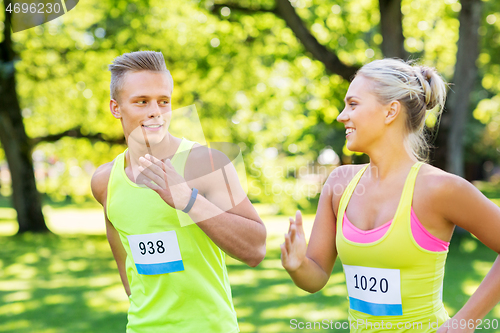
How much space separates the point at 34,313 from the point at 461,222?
583cm

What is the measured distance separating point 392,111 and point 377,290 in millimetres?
765

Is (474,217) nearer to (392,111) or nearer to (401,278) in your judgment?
(401,278)

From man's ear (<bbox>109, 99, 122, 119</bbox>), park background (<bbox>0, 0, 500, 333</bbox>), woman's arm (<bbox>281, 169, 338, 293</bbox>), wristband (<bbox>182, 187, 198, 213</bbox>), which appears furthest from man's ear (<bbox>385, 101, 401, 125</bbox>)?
park background (<bbox>0, 0, 500, 333</bbox>)

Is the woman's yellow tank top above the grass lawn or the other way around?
above

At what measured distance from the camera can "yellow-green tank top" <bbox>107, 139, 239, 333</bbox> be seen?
2117mm

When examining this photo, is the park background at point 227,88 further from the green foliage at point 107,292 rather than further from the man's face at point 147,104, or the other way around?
the man's face at point 147,104

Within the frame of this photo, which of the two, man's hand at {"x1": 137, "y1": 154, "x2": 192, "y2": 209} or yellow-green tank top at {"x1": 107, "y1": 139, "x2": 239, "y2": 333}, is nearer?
man's hand at {"x1": 137, "y1": 154, "x2": 192, "y2": 209}

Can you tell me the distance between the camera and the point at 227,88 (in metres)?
13.0

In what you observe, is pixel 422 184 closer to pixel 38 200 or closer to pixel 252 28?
pixel 252 28

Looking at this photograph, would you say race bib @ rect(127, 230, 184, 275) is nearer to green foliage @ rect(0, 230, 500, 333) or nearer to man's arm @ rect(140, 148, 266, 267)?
man's arm @ rect(140, 148, 266, 267)

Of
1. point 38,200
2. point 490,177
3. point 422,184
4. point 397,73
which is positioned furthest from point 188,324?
point 490,177

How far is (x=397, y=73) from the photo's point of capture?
208 cm

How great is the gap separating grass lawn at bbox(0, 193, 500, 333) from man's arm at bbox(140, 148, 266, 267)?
11.8 feet

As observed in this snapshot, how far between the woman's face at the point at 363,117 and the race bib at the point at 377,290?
1.74 feet
